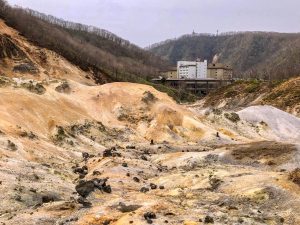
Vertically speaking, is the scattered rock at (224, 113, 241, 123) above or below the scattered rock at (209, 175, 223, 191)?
above

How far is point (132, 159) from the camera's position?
4638 centimetres

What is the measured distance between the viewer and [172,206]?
2839 centimetres

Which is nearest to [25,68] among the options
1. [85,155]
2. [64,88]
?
[64,88]

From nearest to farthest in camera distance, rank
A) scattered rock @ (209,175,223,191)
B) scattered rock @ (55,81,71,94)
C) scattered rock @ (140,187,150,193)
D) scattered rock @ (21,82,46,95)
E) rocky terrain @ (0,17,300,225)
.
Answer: rocky terrain @ (0,17,300,225), scattered rock @ (140,187,150,193), scattered rock @ (209,175,223,191), scattered rock @ (21,82,46,95), scattered rock @ (55,81,71,94)

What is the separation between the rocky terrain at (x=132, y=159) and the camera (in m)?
28.0

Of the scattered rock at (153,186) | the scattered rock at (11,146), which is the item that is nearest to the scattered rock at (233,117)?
the scattered rock at (11,146)

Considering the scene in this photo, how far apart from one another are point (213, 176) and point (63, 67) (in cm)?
7394

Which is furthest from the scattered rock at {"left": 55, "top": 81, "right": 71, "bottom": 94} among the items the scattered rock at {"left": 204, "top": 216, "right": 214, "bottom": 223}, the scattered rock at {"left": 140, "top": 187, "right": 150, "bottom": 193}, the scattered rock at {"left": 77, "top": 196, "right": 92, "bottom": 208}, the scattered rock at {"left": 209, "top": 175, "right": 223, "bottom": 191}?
the scattered rock at {"left": 204, "top": 216, "right": 214, "bottom": 223}

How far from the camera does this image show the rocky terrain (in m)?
28.0

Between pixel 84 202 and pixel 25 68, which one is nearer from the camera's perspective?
pixel 84 202

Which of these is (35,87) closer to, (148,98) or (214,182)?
(148,98)

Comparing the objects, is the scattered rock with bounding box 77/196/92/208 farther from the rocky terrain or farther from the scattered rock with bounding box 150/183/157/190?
the scattered rock with bounding box 150/183/157/190

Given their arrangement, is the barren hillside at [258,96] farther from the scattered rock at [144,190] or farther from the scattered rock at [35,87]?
the scattered rock at [144,190]

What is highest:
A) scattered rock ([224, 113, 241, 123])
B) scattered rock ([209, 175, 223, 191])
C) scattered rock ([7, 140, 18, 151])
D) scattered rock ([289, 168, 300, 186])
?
scattered rock ([224, 113, 241, 123])
